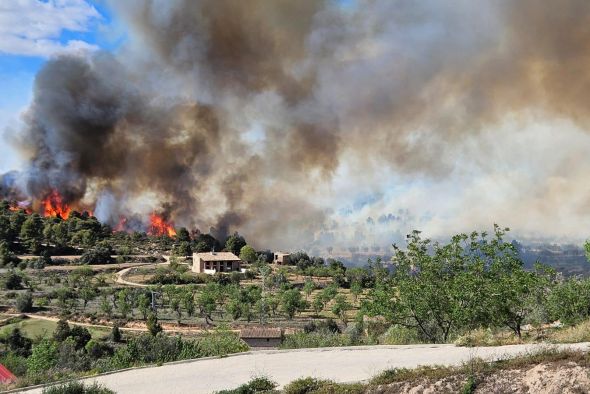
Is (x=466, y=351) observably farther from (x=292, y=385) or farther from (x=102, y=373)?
(x=102, y=373)

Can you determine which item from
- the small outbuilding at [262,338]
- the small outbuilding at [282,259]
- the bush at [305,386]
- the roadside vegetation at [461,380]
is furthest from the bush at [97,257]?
the bush at [305,386]

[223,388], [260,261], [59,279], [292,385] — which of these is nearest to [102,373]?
[223,388]

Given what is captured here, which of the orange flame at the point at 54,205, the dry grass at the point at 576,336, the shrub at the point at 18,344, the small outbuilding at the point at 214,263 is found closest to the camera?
the dry grass at the point at 576,336

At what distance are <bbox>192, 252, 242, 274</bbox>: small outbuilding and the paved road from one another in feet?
201

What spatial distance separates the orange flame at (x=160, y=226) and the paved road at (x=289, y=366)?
333ft

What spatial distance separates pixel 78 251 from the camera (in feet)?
278

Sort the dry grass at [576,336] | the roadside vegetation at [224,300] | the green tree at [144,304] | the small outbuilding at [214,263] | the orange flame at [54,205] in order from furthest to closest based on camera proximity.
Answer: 1. the orange flame at [54,205]
2. the small outbuilding at [214,263]
3. the green tree at [144,304]
4. the roadside vegetation at [224,300]
5. the dry grass at [576,336]

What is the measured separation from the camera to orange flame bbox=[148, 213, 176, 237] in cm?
11381

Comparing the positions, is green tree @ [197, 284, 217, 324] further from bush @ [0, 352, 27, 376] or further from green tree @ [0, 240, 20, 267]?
green tree @ [0, 240, 20, 267]

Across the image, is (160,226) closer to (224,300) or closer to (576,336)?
(224,300)

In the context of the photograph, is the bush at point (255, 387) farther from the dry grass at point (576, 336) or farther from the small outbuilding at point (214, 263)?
the small outbuilding at point (214, 263)

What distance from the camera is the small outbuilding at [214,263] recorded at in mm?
76562

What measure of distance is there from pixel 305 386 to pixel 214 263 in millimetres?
68824

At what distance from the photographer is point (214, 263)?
77.6 metres
